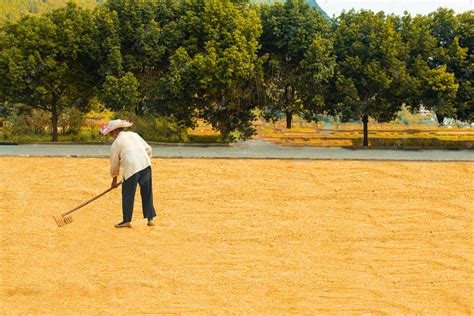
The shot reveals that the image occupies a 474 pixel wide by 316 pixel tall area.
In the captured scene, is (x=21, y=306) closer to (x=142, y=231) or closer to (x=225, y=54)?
(x=142, y=231)

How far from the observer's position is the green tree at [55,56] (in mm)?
28250

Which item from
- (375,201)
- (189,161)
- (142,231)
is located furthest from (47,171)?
(375,201)

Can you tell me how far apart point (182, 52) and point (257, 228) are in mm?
17168

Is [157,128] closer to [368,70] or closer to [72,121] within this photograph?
[72,121]

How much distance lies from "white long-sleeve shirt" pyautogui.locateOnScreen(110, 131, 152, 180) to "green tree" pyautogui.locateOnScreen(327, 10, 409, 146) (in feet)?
60.7

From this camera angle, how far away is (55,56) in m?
28.7

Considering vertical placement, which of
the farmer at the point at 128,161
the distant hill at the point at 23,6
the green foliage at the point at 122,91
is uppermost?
the distant hill at the point at 23,6

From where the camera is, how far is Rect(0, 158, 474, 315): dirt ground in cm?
750

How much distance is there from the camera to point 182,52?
88.8ft

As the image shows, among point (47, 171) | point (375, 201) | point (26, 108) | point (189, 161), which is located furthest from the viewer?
point (26, 108)

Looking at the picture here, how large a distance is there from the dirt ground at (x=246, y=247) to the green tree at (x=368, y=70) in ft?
37.8

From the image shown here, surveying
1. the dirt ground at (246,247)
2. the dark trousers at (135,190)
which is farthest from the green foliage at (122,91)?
the dark trousers at (135,190)

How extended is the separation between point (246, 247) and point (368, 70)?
64.1 feet

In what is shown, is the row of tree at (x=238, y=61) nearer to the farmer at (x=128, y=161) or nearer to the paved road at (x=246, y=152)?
the paved road at (x=246, y=152)
